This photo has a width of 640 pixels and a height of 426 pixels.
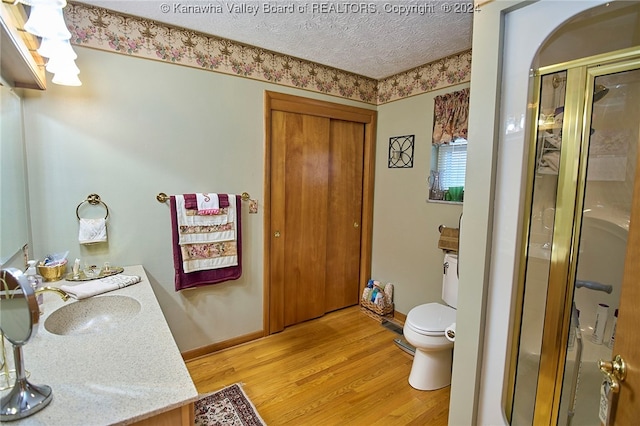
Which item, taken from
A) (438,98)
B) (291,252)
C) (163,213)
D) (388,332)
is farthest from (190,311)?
(438,98)

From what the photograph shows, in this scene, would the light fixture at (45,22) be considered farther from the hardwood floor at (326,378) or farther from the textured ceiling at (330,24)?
the hardwood floor at (326,378)

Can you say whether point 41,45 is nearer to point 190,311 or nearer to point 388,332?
point 190,311

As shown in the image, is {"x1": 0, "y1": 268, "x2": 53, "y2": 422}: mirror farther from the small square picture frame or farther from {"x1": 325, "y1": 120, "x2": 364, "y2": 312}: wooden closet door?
the small square picture frame

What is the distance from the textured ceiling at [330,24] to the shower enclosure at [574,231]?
959 millimetres

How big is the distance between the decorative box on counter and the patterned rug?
5.06 feet

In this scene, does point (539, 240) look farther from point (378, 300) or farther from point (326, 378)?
point (378, 300)

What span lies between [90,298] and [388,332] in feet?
7.58

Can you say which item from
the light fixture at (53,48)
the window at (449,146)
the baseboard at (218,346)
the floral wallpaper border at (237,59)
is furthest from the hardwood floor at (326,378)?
the floral wallpaper border at (237,59)

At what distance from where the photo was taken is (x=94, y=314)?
1.52 m

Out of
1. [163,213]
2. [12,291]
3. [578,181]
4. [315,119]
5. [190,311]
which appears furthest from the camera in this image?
[315,119]

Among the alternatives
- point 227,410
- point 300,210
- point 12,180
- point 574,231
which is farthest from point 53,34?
point 574,231

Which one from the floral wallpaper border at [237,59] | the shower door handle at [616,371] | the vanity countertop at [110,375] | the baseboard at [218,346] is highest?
the floral wallpaper border at [237,59]

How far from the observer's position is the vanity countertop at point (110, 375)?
775mm

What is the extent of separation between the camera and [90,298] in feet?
4.94
